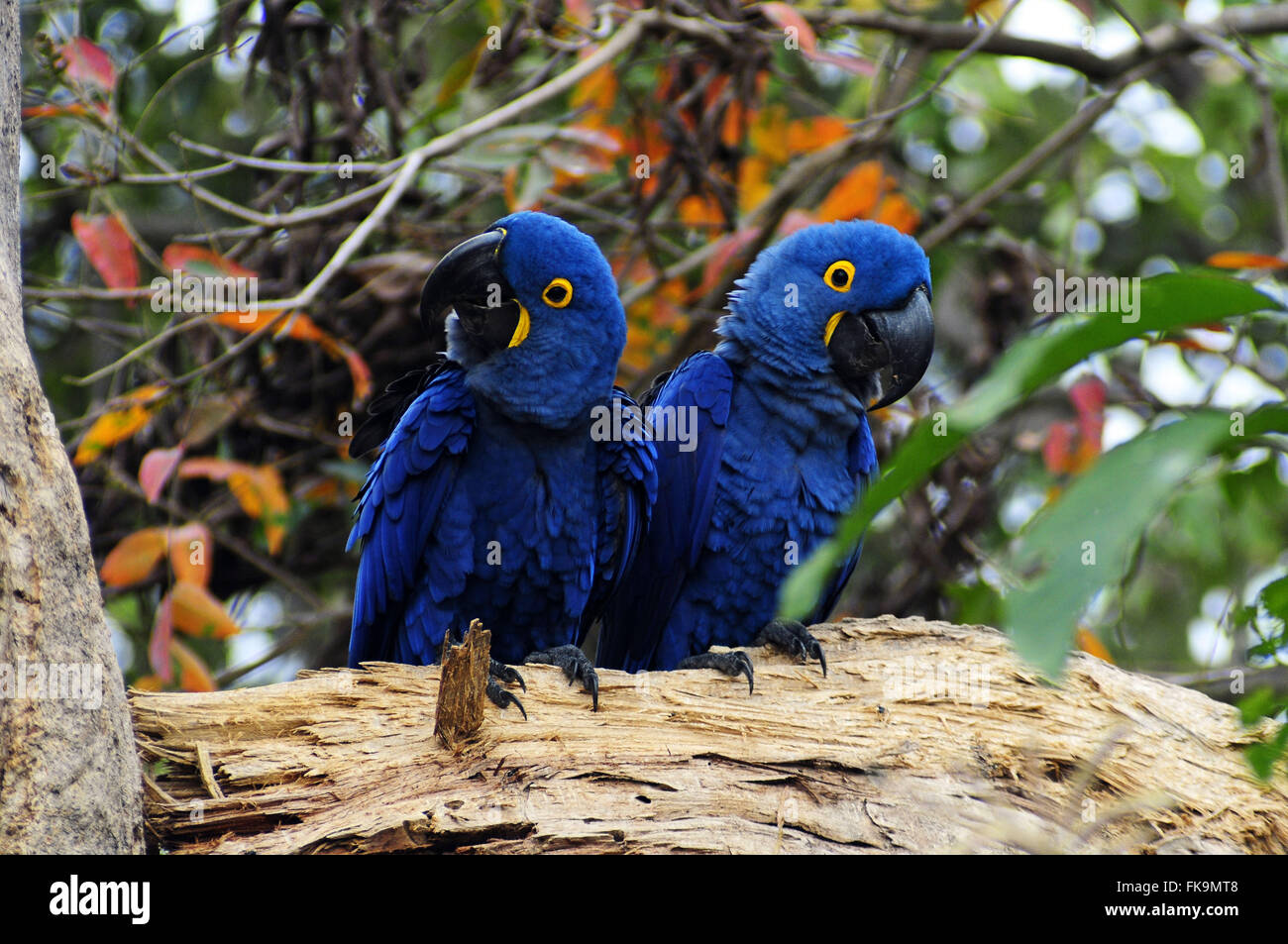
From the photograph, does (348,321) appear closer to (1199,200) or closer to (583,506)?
(583,506)

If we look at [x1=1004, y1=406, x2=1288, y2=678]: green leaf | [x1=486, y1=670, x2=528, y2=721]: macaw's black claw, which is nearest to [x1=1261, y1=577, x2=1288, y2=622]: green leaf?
[x1=1004, y1=406, x2=1288, y2=678]: green leaf

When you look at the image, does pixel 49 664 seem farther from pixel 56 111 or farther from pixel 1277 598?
pixel 56 111

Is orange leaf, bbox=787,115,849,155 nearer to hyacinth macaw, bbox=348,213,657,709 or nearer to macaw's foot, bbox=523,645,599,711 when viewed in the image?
hyacinth macaw, bbox=348,213,657,709

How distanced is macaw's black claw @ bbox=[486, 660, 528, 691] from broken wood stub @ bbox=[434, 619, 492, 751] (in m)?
0.34

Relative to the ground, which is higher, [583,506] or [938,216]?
[938,216]

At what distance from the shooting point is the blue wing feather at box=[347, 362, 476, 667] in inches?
154

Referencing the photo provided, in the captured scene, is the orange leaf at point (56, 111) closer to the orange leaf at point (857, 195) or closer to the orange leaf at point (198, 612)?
the orange leaf at point (198, 612)

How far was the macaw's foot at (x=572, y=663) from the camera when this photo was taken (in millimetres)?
3395

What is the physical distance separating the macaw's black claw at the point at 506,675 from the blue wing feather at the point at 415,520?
1.72 feet

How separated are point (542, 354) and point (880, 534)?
4066 mm

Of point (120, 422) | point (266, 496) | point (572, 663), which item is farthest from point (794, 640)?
point (120, 422)

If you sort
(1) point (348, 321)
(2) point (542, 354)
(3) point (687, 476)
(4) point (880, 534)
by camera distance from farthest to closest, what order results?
(4) point (880, 534) < (1) point (348, 321) < (3) point (687, 476) < (2) point (542, 354)

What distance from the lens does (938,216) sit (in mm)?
6000
